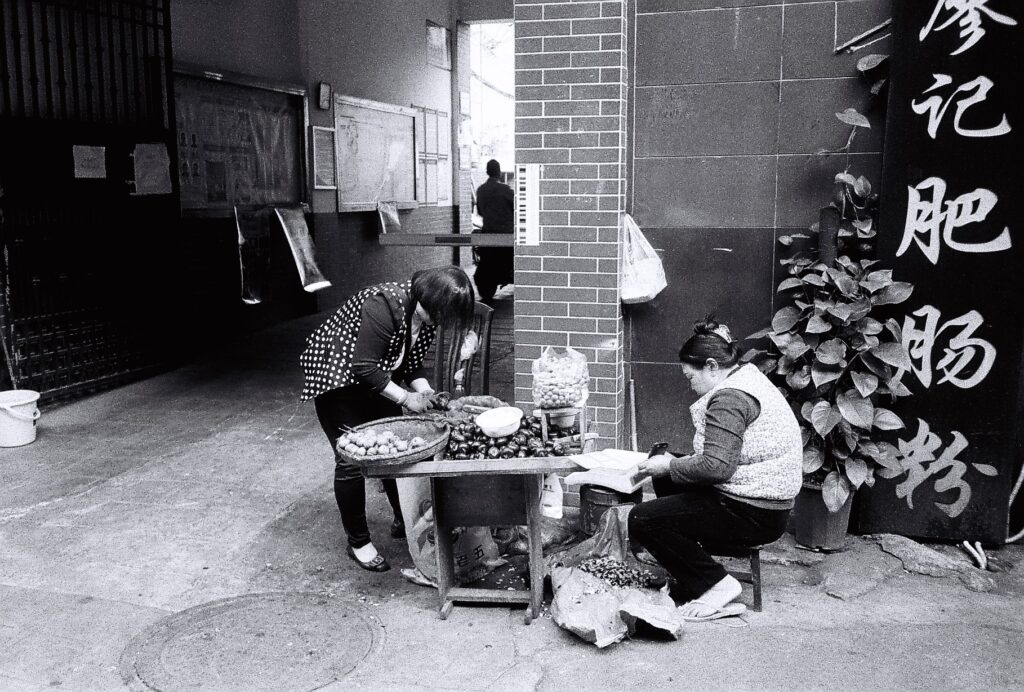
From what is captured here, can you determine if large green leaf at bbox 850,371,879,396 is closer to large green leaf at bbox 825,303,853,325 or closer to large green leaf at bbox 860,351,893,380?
large green leaf at bbox 860,351,893,380

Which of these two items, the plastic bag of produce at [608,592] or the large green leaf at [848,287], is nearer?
the plastic bag of produce at [608,592]

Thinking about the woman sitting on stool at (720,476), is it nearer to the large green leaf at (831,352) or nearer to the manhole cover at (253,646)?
the large green leaf at (831,352)

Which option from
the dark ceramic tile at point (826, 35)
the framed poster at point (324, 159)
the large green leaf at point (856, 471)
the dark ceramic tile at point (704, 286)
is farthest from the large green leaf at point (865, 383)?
the framed poster at point (324, 159)

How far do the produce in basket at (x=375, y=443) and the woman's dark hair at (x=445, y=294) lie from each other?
590 mm

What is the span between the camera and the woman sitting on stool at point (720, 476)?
4.00 m

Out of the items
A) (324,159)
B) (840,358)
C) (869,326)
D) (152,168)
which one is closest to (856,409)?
(840,358)

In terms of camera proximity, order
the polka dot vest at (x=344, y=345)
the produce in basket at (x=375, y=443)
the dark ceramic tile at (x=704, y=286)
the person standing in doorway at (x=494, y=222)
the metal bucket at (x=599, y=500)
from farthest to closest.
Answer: the person standing in doorway at (x=494, y=222), the dark ceramic tile at (x=704, y=286), the polka dot vest at (x=344, y=345), the metal bucket at (x=599, y=500), the produce in basket at (x=375, y=443)

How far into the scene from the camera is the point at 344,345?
4676 millimetres

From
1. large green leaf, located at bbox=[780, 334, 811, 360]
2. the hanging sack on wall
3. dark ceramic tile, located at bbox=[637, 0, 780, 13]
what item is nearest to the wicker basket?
the hanging sack on wall

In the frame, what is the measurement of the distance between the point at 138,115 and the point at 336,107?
4.51 m

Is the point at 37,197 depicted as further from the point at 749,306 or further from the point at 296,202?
the point at 749,306

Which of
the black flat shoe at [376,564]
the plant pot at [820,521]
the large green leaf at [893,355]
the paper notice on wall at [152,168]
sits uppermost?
the paper notice on wall at [152,168]

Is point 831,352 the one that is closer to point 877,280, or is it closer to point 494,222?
point 877,280

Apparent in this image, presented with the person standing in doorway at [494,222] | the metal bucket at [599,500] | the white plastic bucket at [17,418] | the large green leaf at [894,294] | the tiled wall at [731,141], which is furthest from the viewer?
the person standing in doorway at [494,222]
